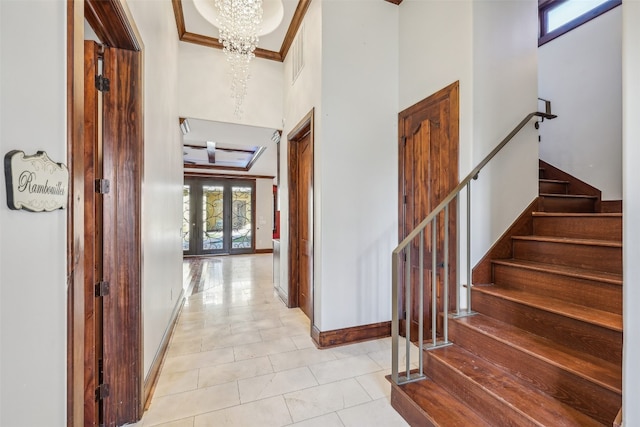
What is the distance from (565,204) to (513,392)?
2244mm

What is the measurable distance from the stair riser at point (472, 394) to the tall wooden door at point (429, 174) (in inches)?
22.9

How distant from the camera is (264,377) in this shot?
2250mm

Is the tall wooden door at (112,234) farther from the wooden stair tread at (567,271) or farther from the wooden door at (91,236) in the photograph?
the wooden stair tread at (567,271)

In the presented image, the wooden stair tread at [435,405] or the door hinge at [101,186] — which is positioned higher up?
the door hinge at [101,186]

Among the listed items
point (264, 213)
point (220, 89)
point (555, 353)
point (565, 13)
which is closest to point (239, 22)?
point (220, 89)

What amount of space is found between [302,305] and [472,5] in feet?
11.6

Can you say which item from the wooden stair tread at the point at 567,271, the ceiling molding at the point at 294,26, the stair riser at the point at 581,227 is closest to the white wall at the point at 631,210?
the wooden stair tread at the point at 567,271

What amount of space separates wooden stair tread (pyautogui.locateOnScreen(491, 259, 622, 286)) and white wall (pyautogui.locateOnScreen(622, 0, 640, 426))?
32.0 inches

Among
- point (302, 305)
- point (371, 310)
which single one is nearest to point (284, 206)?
point (302, 305)

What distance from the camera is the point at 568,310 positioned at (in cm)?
171

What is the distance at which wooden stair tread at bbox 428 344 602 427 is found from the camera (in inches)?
52.4
